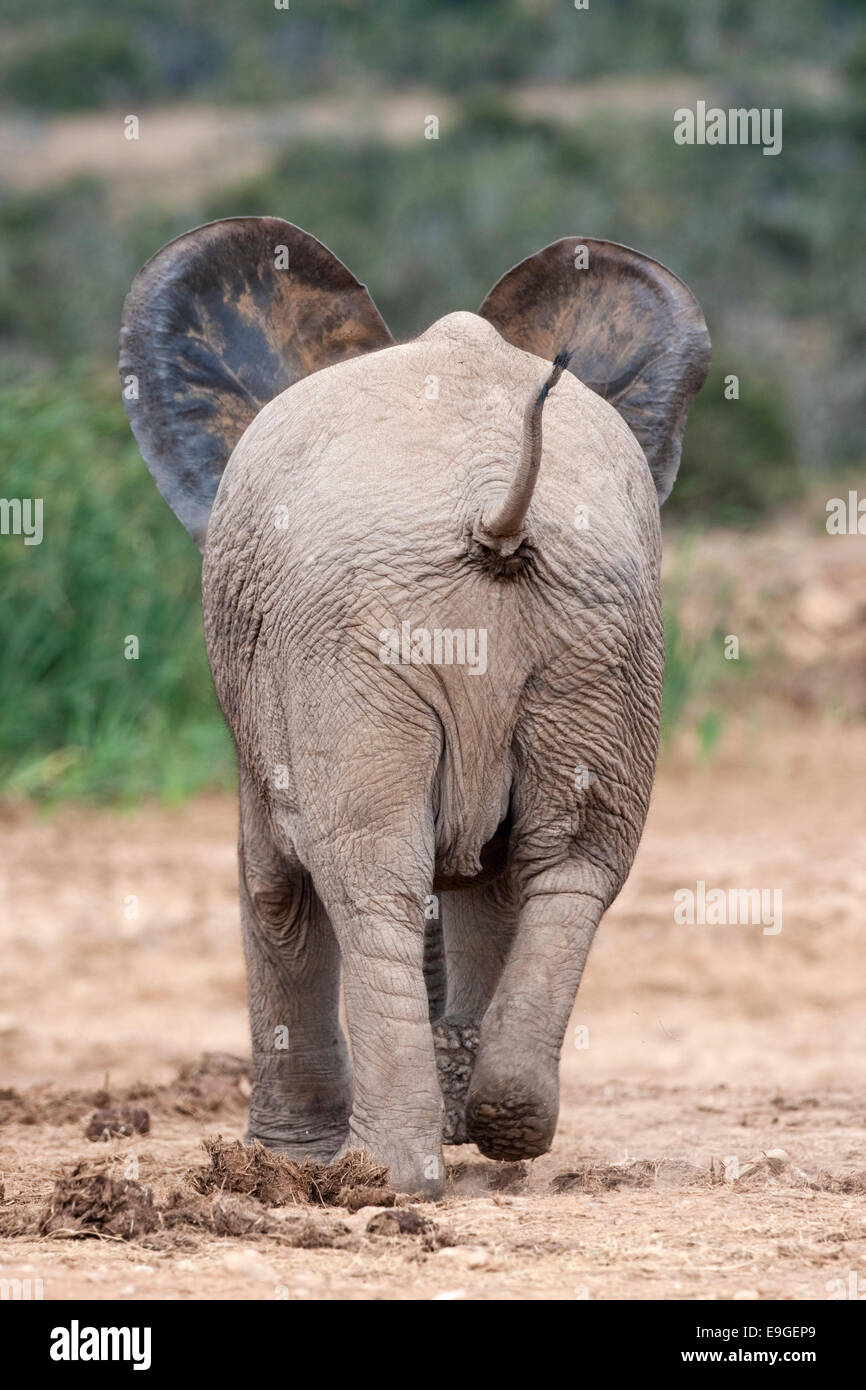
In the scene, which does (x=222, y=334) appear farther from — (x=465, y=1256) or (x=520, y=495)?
(x=465, y=1256)

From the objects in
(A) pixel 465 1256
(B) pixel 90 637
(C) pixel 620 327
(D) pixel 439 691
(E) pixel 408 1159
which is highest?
(B) pixel 90 637

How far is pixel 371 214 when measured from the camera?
32.2m

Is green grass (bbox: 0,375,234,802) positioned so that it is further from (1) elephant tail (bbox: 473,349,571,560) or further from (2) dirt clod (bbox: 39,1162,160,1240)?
(1) elephant tail (bbox: 473,349,571,560)

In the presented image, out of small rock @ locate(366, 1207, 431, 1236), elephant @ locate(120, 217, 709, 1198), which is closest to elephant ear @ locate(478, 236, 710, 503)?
elephant @ locate(120, 217, 709, 1198)

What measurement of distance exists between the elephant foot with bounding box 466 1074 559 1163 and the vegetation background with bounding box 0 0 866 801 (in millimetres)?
6456

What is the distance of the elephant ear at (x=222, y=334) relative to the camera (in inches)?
188

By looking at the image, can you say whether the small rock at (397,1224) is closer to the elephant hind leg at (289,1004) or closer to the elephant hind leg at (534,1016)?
the elephant hind leg at (534,1016)

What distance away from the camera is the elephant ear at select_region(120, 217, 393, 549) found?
478 cm

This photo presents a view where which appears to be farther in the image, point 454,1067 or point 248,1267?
point 454,1067

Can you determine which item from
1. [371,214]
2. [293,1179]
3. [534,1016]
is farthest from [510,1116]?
[371,214]

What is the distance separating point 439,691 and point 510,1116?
802mm

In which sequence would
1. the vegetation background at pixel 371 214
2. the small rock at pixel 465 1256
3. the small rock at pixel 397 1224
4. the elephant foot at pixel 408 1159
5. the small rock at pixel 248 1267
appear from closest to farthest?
the small rock at pixel 248 1267 → the small rock at pixel 465 1256 → the small rock at pixel 397 1224 → the elephant foot at pixel 408 1159 → the vegetation background at pixel 371 214

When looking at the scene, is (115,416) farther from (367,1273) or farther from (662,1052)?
(367,1273)

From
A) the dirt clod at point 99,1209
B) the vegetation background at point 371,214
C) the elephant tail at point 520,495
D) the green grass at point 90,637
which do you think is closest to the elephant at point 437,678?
the elephant tail at point 520,495
